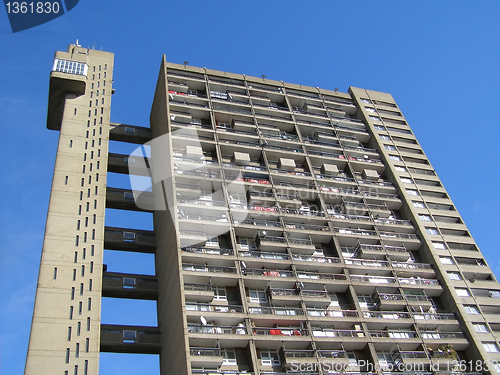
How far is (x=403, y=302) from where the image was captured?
45.9 meters

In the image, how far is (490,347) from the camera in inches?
1756

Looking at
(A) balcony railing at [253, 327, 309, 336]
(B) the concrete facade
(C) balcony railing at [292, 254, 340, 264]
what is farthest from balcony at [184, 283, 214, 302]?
(C) balcony railing at [292, 254, 340, 264]

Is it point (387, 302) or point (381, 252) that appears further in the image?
A: point (381, 252)

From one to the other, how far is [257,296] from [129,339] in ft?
36.3

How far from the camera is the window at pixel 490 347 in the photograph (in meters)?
44.3

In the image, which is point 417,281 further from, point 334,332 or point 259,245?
point 259,245

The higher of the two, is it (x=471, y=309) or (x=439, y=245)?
(x=439, y=245)

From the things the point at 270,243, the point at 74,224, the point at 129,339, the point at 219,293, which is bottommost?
the point at 129,339

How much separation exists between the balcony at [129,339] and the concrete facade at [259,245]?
0.12m

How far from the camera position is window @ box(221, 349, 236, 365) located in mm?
39375

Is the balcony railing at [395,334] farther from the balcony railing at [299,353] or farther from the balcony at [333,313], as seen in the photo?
the balcony railing at [299,353]

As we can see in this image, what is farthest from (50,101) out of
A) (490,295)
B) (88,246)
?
(490,295)

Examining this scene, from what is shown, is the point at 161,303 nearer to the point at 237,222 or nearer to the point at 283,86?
the point at 237,222

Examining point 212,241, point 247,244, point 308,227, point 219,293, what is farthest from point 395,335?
point 212,241
